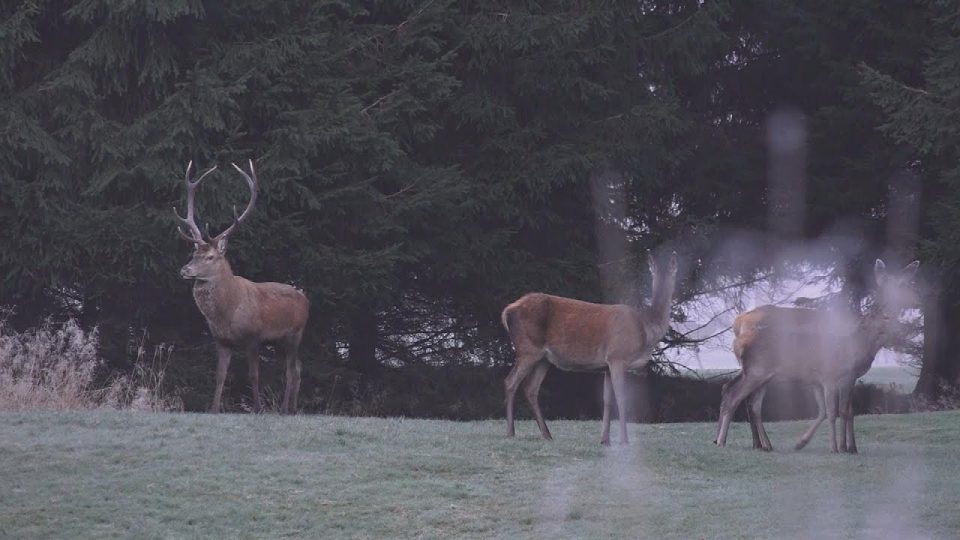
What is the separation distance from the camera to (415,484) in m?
11.3

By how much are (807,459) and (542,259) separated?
30.0 feet

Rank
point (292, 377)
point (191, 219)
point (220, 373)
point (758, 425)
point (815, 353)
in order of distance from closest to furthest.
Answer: point (758, 425) < point (815, 353) < point (220, 373) < point (191, 219) < point (292, 377)

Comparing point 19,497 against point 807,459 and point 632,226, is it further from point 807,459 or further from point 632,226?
point 632,226

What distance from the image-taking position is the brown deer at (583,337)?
45.2ft

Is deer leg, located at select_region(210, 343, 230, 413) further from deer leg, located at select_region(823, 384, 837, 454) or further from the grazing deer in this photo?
deer leg, located at select_region(823, 384, 837, 454)

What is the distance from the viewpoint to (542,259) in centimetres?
2223

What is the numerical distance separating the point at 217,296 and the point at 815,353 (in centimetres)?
629

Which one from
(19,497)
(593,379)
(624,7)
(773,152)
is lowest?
(19,497)

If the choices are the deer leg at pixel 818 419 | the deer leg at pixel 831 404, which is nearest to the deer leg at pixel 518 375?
the deer leg at pixel 818 419

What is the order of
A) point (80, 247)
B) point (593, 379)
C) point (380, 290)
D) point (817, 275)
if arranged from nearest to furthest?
point (80, 247) → point (380, 290) → point (593, 379) → point (817, 275)

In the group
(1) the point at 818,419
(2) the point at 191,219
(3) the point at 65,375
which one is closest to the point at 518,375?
(1) the point at 818,419

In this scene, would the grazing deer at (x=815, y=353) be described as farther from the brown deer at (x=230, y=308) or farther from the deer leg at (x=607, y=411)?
the brown deer at (x=230, y=308)

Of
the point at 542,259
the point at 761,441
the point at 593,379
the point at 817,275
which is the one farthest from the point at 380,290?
the point at 817,275

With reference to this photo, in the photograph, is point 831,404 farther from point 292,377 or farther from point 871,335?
point 292,377
